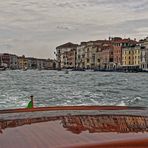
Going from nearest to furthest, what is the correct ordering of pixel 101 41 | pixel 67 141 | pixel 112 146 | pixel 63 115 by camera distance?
pixel 112 146
pixel 67 141
pixel 63 115
pixel 101 41

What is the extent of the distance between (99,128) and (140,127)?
21cm

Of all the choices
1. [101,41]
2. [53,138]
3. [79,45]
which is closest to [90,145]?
[53,138]

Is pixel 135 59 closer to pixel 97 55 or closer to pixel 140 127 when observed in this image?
pixel 97 55

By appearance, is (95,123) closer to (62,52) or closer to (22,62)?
(62,52)

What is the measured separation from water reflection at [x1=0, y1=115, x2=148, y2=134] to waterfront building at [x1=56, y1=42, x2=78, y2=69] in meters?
141

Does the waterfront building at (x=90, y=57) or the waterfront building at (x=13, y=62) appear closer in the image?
the waterfront building at (x=90, y=57)

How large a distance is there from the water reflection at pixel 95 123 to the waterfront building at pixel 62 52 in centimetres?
14078

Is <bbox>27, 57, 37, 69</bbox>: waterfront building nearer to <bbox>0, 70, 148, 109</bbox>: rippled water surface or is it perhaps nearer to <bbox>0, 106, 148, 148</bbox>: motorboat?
<bbox>0, 70, 148, 109</bbox>: rippled water surface

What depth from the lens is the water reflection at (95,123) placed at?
1.94 metres

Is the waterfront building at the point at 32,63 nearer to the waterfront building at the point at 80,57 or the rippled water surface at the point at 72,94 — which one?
the waterfront building at the point at 80,57

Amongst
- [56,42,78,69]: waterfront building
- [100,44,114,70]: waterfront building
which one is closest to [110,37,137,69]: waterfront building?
[100,44,114,70]: waterfront building

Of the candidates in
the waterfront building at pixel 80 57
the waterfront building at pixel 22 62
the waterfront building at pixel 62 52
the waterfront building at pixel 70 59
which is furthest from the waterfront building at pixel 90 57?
the waterfront building at pixel 22 62

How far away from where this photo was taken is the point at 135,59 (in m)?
103

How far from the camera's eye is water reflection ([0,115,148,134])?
194 cm
